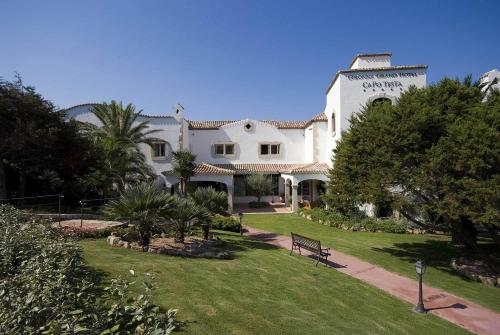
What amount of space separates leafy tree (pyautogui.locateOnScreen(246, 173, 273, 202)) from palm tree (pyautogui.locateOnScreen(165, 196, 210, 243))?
1685 centimetres

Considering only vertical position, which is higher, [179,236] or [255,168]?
[255,168]

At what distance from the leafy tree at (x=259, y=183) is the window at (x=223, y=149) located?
398 centimetres

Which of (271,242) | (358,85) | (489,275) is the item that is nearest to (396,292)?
(489,275)

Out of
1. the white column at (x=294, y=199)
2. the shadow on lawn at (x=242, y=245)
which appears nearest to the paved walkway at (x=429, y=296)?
the shadow on lawn at (x=242, y=245)

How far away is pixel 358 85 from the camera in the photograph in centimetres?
2444

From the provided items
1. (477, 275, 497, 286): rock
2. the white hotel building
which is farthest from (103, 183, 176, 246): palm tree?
the white hotel building

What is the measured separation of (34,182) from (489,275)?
84.8 ft

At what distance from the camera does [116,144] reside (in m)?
21.6

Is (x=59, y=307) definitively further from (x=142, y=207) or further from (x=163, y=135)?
(x=163, y=135)

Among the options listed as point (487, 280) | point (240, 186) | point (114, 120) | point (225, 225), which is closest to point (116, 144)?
point (114, 120)

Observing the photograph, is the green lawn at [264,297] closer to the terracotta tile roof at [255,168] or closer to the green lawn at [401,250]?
the green lawn at [401,250]

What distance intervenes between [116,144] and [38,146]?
4876 mm

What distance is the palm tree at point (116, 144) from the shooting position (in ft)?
69.3

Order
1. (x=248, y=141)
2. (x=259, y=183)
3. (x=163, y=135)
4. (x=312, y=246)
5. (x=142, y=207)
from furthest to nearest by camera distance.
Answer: (x=248, y=141), (x=163, y=135), (x=259, y=183), (x=312, y=246), (x=142, y=207)
